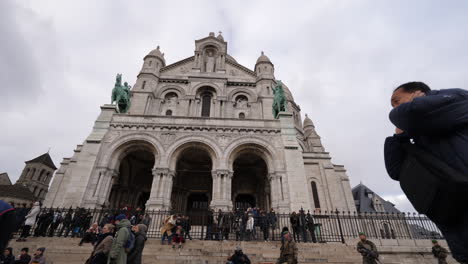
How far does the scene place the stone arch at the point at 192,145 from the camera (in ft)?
46.3

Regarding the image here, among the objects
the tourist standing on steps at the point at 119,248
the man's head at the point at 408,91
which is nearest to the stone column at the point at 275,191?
the tourist standing on steps at the point at 119,248

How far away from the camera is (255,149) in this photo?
15234 mm

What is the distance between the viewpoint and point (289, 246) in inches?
225

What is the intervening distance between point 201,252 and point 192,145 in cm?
756

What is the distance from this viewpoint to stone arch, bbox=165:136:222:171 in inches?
556

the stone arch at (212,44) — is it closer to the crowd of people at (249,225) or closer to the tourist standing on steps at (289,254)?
the crowd of people at (249,225)

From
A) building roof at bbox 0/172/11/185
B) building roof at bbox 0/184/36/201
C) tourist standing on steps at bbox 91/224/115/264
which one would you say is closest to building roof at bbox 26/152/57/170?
building roof at bbox 0/172/11/185

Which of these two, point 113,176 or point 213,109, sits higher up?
point 213,109

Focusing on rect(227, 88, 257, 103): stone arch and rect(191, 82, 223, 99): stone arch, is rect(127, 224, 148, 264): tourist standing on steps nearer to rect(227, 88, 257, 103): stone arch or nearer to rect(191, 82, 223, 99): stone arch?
rect(191, 82, 223, 99): stone arch

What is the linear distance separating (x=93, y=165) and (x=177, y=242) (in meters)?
7.80

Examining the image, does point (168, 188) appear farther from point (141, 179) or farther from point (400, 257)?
point (400, 257)

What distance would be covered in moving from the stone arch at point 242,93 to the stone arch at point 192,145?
9030mm

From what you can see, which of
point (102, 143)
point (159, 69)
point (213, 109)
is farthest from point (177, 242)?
point (159, 69)

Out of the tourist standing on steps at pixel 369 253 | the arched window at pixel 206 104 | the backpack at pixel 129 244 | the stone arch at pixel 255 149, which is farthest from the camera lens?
the arched window at pixel 206 104
